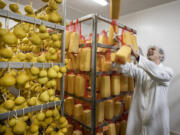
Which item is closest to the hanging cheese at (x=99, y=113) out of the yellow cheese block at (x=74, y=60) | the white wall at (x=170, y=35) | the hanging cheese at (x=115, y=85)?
the hanging cheese at (x=115, y=85)

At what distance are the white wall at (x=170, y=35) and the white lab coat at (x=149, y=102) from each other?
47.1 inches

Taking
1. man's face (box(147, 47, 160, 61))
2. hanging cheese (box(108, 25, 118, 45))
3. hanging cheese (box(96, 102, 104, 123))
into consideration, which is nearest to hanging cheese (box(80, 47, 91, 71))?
hanging cheese (box(108, 25, 118, 45))

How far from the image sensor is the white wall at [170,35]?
8.46 ft

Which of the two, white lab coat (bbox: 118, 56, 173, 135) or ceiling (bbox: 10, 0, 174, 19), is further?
ceiling (bbox: 10, 0, 174, 19)

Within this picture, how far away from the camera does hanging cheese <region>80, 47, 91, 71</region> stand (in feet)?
4.48

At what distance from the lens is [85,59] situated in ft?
4.48

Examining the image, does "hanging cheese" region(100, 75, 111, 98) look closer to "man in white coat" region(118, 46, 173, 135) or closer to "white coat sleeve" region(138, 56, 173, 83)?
"man in white coat" region(118, 46, 173, 135)

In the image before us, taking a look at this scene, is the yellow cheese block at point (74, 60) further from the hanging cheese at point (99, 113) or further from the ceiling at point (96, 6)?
the ceiling at point (96, 6)

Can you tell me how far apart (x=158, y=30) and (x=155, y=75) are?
1.98 m

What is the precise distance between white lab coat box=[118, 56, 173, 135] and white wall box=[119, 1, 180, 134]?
1.20 metres

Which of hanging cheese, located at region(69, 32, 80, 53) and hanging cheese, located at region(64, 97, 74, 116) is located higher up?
hanging cheese, located at region(69, 32, 80, 53)

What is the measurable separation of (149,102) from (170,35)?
1857 mm

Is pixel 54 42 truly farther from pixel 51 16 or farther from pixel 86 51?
pixel 86 51

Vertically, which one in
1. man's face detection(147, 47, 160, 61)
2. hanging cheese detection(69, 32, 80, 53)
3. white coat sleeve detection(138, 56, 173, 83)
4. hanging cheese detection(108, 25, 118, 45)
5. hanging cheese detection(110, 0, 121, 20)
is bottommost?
white coat sleeve detection(138, 56, 173, 83)
